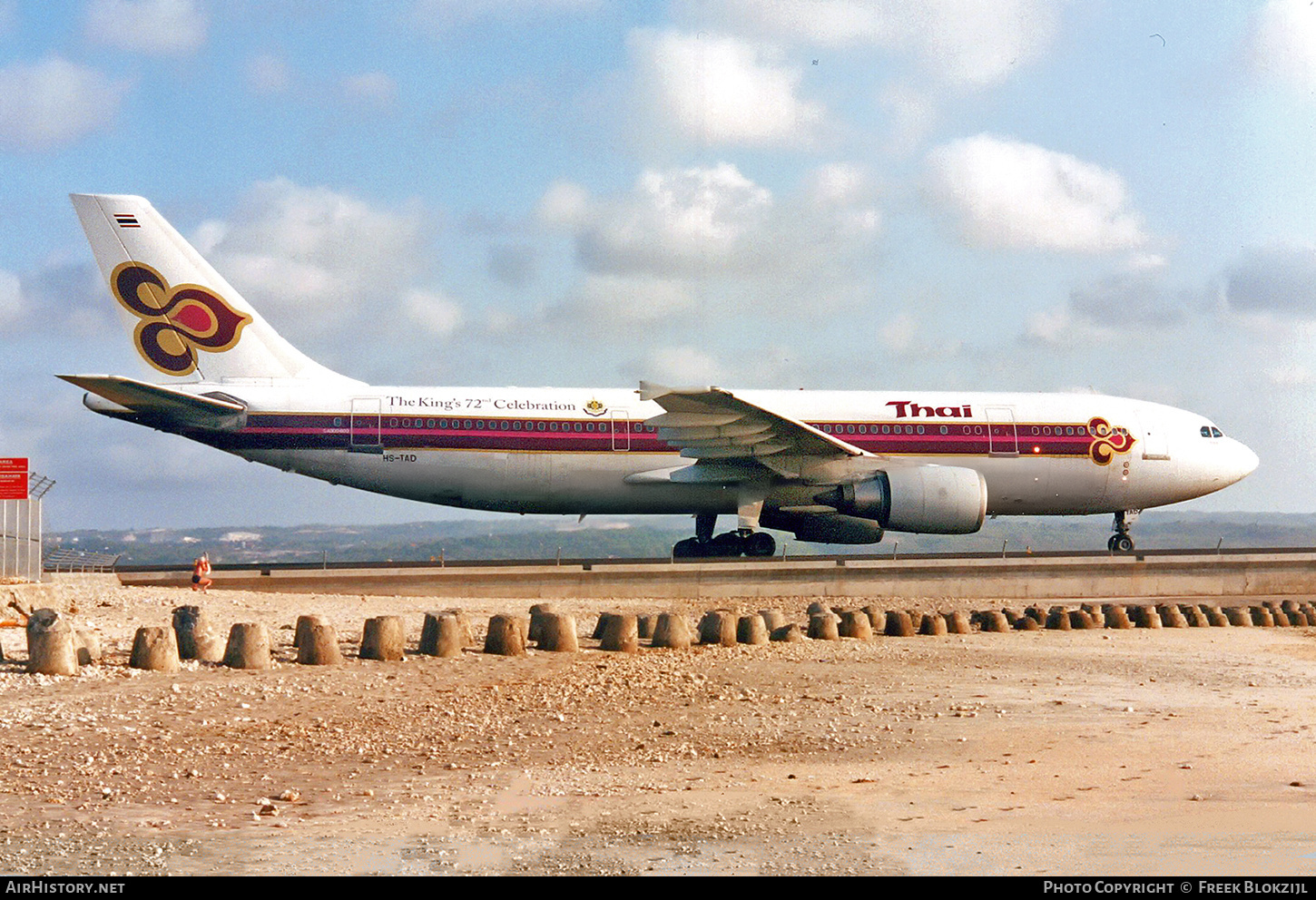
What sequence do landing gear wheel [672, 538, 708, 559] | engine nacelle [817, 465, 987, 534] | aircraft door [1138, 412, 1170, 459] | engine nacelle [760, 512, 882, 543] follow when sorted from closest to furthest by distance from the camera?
engine nacelle [817, 465, 987, 534] → engine nacelle [760, 512, 882, 543] → landing gear wheel [672, 538, 708, 559] → aircraft door [1138, 412, 1170, 459]

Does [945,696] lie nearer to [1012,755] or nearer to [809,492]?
[1012,755]

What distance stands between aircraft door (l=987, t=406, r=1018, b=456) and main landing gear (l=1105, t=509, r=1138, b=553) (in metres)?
3.78

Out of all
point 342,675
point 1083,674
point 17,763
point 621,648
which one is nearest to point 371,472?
point 621,648

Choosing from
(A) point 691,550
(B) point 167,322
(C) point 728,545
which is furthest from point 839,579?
(B) point 167,322

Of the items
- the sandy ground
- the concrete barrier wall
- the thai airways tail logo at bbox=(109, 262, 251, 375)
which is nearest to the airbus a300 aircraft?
the thai airways tail logo at bbox=(109, 262, 251, 375)

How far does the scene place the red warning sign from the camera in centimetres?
2311

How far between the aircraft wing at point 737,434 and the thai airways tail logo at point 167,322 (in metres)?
9.37

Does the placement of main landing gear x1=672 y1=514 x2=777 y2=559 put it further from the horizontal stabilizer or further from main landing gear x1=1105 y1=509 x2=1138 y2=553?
the horizontal stabilizer

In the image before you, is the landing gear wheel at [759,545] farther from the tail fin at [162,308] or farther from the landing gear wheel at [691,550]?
the tail fin at [162,308]

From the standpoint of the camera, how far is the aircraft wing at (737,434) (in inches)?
1023

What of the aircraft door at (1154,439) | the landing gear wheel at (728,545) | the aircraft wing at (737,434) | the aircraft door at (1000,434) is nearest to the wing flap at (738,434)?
the aircraft wing at (737,434)

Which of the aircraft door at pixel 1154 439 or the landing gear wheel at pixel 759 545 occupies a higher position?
the aircraft door at pixel 1154 439

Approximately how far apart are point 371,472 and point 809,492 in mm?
9181

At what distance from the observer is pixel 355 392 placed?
27.6 metres
